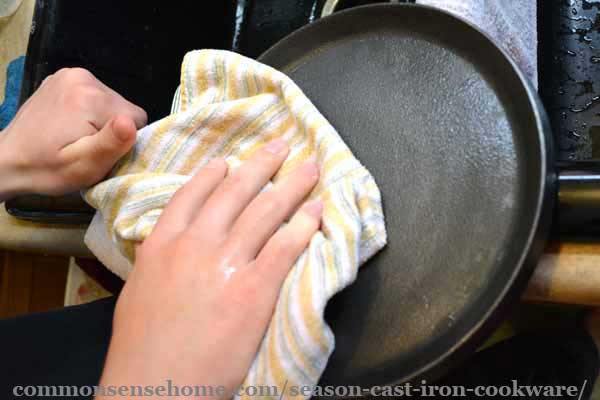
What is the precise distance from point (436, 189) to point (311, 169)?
0.10m

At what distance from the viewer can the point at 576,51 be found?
834mm

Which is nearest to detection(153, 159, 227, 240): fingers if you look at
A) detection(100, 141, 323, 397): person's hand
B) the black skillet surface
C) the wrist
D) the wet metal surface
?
detection(100, 141, 323, 397): person's hand

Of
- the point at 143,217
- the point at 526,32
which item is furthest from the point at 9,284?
the point at 526,32

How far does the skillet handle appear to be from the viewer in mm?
414

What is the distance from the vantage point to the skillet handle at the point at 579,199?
1.36 ft

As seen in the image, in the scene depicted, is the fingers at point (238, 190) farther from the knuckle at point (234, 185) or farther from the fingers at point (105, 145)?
the fingers at point (105, 145)

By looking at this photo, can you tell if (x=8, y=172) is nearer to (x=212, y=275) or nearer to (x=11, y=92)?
(x=212, y=275)

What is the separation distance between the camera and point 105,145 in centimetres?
49

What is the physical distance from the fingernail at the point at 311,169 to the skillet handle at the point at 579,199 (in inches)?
7.6

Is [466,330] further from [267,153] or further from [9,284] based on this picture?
[9,284]

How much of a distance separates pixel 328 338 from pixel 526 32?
0.63 meters

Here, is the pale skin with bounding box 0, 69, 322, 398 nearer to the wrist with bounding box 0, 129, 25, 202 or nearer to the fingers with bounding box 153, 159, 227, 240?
the fingers with bounding box 153, 159, 227, 240

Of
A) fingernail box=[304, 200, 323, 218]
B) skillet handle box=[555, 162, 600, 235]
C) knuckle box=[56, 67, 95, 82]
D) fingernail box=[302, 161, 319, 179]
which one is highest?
skillet handle box=[555, 162, 600, 235]

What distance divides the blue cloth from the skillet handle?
0.84m
